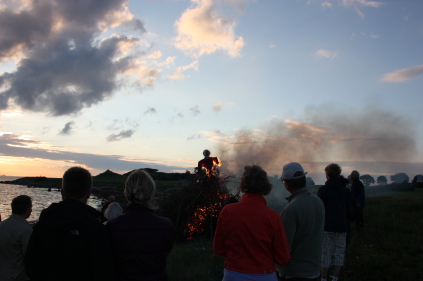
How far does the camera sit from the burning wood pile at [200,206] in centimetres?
1087

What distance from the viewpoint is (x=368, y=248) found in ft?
28.7

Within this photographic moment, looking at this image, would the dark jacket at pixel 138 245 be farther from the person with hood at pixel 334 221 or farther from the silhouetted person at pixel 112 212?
the person with hood at pixel 334 221

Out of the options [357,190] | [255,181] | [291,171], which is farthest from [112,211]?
[357,190]

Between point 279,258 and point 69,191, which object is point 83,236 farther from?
point 279,258

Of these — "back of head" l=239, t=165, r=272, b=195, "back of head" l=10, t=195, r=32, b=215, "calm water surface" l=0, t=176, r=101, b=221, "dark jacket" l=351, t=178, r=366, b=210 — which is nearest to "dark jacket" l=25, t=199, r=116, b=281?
"back of head" l=239, t=165, r=272, b=195

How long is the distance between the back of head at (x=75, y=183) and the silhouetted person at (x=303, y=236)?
2261mm

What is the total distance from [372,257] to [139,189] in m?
7.12

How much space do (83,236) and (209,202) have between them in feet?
27.7

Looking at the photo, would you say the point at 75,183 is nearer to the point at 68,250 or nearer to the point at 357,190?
the point at 68,250

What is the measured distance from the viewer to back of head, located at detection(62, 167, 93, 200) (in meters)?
2.81

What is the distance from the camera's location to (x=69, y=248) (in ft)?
8.52

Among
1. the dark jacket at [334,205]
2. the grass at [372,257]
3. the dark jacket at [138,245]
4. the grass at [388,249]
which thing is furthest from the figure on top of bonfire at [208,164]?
the dark jacket at [138,245]

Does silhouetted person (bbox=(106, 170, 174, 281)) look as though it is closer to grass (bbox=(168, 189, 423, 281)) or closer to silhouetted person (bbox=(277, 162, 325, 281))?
silhouetted person (bbox=(277, 162, 325, 281))

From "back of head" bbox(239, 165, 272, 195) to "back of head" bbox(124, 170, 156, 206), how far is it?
41.8 inches
